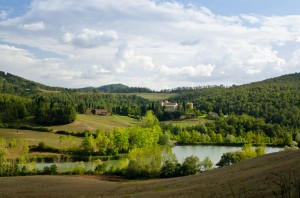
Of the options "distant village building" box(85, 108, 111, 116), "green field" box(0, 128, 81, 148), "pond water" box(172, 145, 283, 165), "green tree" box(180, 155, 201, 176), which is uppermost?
"distant village building" box(85, 108, 111, 116)

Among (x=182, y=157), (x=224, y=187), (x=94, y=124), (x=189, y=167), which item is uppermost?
(x=224, y=187)

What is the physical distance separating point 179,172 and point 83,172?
58.7 feet

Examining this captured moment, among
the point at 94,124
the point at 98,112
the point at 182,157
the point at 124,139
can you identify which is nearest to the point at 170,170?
the point at 182,157

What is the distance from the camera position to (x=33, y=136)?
382 feet

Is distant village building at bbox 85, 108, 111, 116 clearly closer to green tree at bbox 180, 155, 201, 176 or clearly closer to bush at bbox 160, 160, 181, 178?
Result: bush at bbox 160, 160, 181, 178

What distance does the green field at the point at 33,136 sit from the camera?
109 m

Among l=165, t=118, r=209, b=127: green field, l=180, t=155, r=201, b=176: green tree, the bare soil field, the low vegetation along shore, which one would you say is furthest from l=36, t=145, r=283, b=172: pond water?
l=165, t=118, r=209, b=127: green field

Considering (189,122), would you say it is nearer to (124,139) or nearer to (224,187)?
(124,139)

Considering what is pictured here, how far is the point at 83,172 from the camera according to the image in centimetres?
6581

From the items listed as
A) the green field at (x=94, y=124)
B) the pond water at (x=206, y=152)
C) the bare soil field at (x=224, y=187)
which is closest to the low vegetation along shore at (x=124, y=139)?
the green field at (x=94, y=124)

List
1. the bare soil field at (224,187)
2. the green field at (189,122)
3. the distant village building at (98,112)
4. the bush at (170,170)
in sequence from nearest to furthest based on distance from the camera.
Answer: the bare soil field at (224,187), the bush at (170,170), the green field at (189,122), the distant village building at (98,112)

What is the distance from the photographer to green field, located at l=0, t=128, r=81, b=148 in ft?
357

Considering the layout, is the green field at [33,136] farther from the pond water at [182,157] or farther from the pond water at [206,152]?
the pond water at [206,152]

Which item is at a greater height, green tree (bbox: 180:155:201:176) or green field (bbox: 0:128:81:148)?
green tree (bbox: 180:155:201:176)
